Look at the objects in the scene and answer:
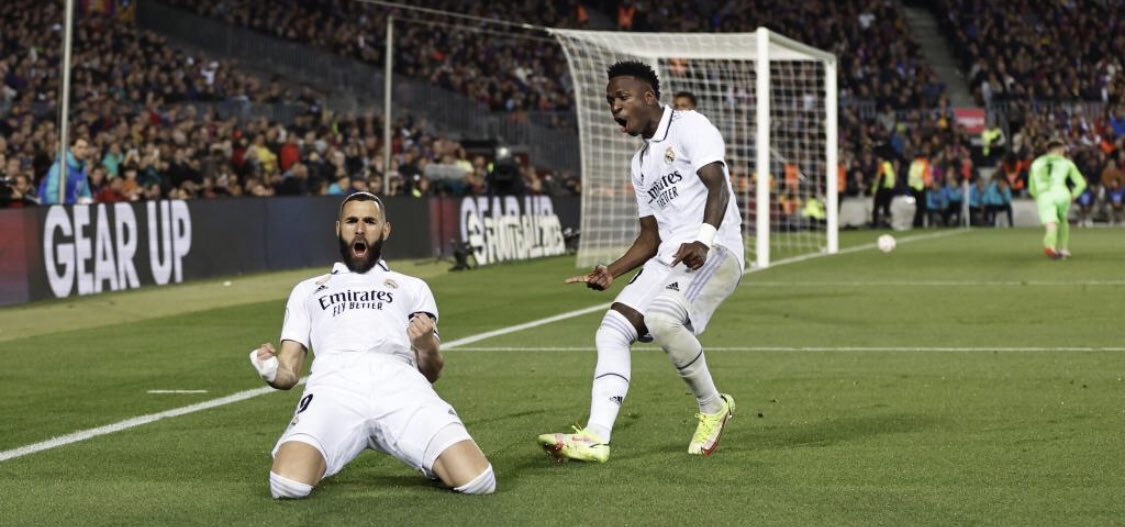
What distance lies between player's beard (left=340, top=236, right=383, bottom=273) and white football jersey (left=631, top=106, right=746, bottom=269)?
166 cm

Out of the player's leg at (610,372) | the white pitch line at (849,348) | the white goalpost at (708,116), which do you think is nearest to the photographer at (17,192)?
the white goalpost at (708,116)

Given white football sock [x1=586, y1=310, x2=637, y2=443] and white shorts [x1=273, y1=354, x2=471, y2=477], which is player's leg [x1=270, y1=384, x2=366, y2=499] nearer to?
white shorts [x1=273, y1=354, x2=471, y2=477]

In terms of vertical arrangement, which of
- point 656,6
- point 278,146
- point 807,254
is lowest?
point 807,254

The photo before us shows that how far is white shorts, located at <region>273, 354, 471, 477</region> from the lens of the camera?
7.40m

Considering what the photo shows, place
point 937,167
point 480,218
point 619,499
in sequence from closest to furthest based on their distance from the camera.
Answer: point 619,499, point 480,218, point 937,167

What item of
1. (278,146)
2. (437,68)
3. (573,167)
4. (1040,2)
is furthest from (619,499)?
(1040,2)

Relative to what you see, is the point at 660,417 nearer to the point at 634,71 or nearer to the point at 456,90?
the point at 634,71

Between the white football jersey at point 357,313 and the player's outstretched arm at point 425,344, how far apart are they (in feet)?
0.25

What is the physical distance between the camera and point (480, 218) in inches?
1163

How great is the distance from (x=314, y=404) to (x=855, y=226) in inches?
1463

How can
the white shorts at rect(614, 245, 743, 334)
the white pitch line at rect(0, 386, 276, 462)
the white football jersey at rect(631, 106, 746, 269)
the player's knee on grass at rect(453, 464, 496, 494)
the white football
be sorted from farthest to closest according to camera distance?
the white football
the white pitch line at rect(0, 386, 276, 462)
the white football jersey at rect(631, 106, 746, 269)
the white shorts at rect(614, 245, 743, 334)
the player's knee on grass at rect(453, 464, 496, 494)

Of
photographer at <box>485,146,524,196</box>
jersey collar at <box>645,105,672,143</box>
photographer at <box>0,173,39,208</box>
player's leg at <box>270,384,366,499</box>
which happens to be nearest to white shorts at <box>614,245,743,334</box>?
jersey collar at <box>645,105,672,143</box>

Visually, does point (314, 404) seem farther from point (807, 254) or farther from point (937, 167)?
point (937, 167)

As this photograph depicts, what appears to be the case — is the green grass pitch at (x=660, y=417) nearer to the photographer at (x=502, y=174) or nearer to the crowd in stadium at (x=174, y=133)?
the crowd in stadium at (x=174, y=133)
